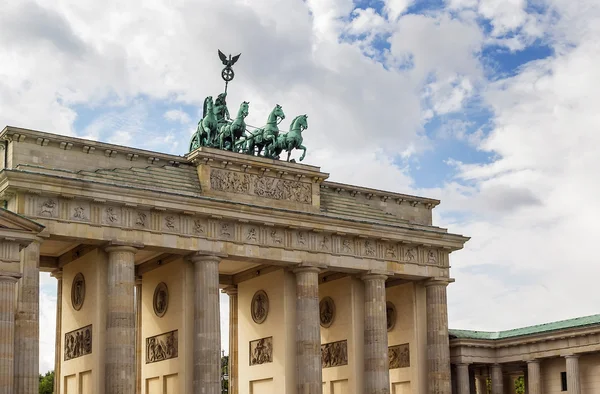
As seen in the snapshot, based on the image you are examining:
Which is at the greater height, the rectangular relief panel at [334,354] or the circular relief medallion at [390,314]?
the circular relief medallion at [390,314]

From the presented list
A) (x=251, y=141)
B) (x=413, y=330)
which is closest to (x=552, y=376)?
(x=413, y=330)

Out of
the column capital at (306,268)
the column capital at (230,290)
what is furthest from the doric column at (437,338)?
the column capital at (230,290)

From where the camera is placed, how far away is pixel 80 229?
4244 cm

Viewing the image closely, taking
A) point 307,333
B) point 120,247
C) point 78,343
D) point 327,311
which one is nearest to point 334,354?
point 327,311

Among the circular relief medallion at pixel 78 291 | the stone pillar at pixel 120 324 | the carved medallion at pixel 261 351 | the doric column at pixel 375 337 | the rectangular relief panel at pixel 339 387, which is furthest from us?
the rectangular relief panel at pixel 339 387

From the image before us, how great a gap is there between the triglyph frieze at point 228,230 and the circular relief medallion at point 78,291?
4.24 m

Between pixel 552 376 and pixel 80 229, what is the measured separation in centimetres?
2796

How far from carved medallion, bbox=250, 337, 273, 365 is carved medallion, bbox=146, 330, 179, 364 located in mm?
5849

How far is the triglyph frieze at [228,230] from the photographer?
4228 centimetres

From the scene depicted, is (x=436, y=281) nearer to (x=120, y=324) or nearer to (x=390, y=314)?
(x=390, y=314)

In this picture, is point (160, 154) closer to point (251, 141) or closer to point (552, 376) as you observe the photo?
point (251, 141)

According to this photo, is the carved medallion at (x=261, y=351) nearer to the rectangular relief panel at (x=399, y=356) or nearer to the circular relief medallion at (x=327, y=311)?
the circular relief medallion at (x=327, y=311)

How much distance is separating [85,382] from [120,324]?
3805 millimetres

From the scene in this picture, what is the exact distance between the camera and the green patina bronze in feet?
→ 161
